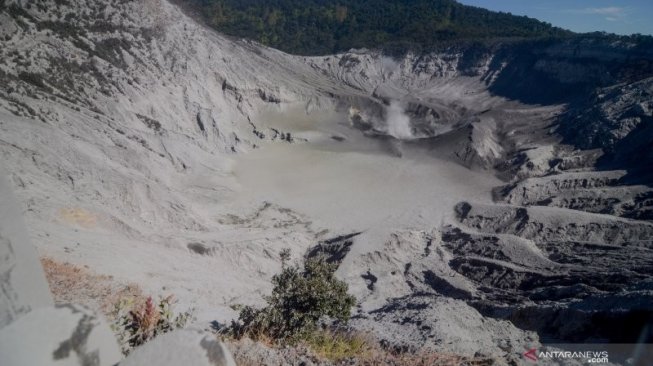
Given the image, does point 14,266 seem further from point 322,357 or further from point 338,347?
point 338,347

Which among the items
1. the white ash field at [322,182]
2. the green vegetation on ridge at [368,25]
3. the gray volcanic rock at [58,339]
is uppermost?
the green vegetation on ridge at [368,25]

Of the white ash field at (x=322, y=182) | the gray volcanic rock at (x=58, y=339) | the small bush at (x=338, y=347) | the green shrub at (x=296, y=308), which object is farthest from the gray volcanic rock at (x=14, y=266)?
the white ash field at (x=322, y=182)

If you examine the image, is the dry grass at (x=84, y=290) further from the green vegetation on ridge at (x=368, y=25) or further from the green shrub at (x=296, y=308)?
the green vegetation on ridge at (x=368, y=25)

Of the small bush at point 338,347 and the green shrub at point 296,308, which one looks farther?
the green shrub at point 296,308

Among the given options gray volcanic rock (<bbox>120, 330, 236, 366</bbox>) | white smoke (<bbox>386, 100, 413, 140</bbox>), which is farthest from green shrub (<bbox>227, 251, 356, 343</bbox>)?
white smoke (<bbox>386, 100, 413, 140</bbox>)

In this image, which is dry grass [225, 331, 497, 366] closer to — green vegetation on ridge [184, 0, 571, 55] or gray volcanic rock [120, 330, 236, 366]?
gray volcanic rock [120, 330, 236, 366]

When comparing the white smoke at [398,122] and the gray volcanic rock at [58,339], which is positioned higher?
the gray volcanic rock at [58,339]
